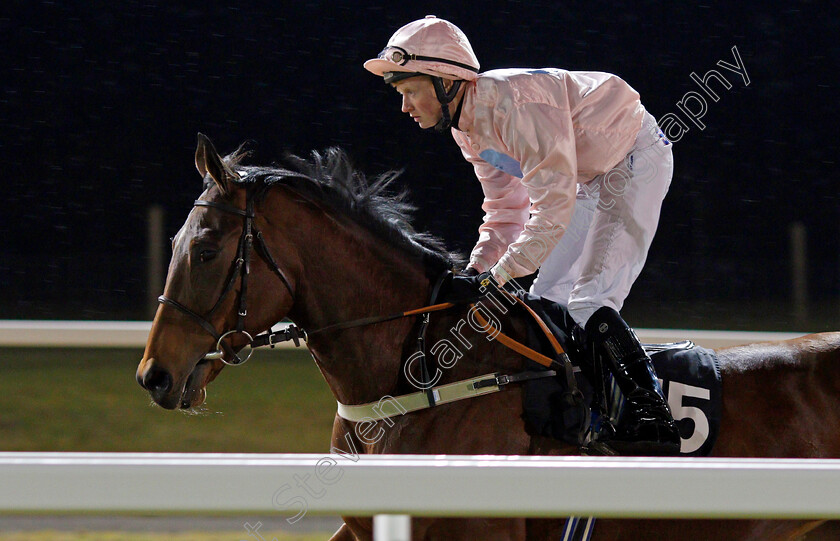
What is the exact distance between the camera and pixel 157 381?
1896mm

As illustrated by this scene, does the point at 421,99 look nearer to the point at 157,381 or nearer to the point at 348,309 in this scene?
the point at 348,309

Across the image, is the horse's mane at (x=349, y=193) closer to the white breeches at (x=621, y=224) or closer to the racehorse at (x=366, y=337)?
the racehorse at (x=366, y=337)

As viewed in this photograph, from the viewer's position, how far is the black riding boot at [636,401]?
196 cm

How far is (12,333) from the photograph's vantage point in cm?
466

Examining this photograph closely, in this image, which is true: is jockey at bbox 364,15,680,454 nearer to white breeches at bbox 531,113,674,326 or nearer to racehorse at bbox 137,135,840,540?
white breeches at bbox 531,113,674,326

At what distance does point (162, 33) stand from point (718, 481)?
9.75 meters

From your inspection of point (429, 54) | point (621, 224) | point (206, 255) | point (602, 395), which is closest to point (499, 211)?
point (621, 224)

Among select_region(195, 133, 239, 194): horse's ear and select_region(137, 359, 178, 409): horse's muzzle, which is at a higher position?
select_region(195, 133, 239, 194): horse's ear

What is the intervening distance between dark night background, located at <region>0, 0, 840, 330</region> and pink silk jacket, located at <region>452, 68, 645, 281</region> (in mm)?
6258

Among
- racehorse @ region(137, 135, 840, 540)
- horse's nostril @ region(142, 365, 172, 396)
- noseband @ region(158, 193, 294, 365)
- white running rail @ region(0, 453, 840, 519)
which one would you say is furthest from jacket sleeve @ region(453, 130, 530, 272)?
white running rail @ region(0, 453, 840, 519)

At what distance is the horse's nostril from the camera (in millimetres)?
1886

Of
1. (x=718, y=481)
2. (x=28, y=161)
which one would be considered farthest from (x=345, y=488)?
(x=28, y=161)

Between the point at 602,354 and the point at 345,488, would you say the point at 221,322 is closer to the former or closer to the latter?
the point at 602,354

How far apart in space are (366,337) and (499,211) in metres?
0.69
